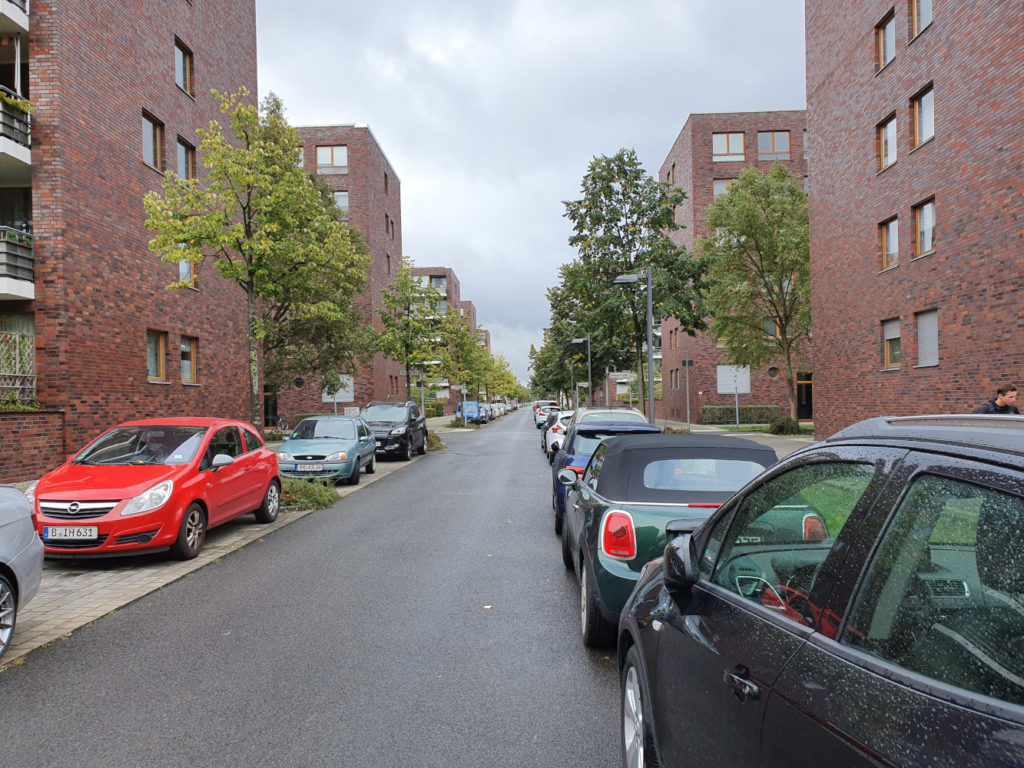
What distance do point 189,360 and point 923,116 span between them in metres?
21.0

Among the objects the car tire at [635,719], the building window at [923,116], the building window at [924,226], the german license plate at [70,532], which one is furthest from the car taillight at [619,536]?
the building window at [923,116]

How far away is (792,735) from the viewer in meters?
1.55

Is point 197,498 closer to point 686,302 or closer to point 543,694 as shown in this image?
point 543,694

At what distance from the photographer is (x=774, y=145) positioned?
45031mm

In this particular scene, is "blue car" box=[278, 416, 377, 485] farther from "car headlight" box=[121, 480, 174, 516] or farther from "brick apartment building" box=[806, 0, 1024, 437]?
"brick apartment building" box=[806, 0, 1024, 437]

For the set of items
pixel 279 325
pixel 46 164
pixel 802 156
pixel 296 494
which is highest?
pixel 802 156

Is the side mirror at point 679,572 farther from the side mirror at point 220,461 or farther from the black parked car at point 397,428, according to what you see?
the black parked car at point 397,428

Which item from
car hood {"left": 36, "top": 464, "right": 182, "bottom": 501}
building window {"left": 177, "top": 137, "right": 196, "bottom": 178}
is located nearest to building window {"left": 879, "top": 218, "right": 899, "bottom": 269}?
car hood {"left": 36, "top": 464, "right": 182, "bottom": 501}

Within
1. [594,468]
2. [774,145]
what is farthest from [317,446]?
[774,145]

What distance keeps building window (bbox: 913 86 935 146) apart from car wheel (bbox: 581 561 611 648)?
1719 centimetres

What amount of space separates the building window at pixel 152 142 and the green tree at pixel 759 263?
2013 centimetres

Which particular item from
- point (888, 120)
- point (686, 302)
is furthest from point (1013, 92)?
point (686, 302)

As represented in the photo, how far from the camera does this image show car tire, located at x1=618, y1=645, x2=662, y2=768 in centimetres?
256

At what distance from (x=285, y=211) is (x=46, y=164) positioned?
631 cm
